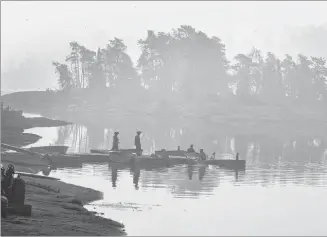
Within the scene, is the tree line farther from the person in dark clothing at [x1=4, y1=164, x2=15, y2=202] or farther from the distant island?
the person in dark clothing at [x1=4, y1=164, x2=15, y2=202]

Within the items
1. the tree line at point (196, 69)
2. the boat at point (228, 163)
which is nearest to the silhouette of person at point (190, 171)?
the boat at point (228, 163)

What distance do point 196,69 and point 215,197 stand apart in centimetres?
11491

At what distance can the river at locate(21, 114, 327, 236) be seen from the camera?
24062 millimetres

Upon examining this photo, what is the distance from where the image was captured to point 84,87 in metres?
160

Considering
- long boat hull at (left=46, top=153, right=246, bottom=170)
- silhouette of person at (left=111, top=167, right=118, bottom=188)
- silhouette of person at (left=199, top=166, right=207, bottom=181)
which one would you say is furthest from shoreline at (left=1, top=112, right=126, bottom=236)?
long boat hull at (left=46, top=153, right=246, bottom=170)

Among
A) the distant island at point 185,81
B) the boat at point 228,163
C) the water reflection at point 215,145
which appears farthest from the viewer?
the distant island at point 185,81

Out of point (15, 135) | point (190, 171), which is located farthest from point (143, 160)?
point (15, 135)

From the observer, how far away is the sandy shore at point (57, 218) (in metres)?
18.4

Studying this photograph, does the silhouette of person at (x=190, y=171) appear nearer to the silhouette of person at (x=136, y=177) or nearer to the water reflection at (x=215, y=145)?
the silhouette of person at (x=136, y=177)

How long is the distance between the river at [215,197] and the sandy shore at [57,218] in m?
1.11

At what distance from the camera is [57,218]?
20875 mm

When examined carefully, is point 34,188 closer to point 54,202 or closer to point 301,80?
point 54,202

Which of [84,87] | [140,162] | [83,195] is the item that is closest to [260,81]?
[84,87]

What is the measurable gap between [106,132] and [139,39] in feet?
207
